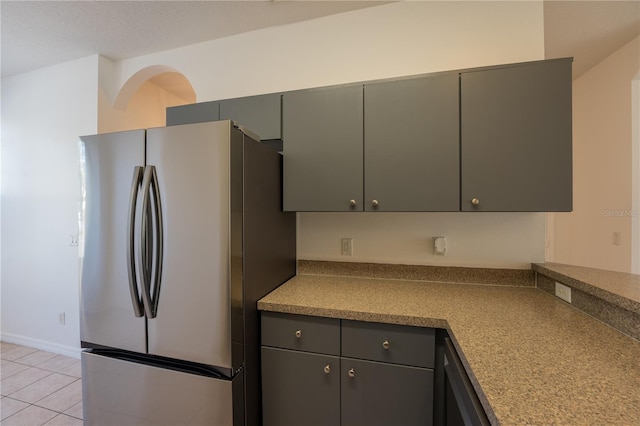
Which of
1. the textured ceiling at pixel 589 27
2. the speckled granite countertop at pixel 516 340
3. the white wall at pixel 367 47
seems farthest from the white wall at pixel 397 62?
the textured ceiling at pixel 589 27

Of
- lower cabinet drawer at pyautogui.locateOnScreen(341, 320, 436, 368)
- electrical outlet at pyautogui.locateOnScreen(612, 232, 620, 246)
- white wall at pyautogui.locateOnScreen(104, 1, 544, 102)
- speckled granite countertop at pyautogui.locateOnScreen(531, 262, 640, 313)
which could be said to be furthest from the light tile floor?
electrical outlet at pyautogui.locateOnScreen(612, 232, 620, 246)

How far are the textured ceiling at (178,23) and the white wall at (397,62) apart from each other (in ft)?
0.47

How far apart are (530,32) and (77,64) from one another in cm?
368

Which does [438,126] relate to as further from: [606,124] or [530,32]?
[606,124]

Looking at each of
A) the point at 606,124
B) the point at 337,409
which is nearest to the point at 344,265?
the point at 337,409

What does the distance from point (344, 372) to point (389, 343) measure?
26 cm

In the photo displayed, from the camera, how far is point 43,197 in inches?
107

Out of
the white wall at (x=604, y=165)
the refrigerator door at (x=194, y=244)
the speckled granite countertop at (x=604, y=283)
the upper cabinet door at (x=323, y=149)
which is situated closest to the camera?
the speckled granite countertop at (x=604, y=283)

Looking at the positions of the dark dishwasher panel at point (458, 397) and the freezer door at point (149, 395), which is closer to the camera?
the dark dishwasher panel at point (458, 397)

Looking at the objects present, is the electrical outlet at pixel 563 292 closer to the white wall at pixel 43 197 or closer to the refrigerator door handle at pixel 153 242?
the refrigerator door handle at pixel 153 242

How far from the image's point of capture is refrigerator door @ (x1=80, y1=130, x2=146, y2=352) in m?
1.34

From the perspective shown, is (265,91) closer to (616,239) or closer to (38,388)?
(38,388)

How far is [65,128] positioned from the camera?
2650 millimetres

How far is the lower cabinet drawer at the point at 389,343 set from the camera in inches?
47.7
